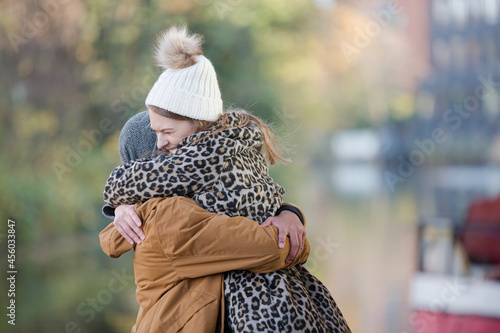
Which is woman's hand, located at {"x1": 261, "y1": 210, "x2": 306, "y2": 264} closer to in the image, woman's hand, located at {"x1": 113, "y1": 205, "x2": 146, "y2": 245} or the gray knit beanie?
woman's hand, located at {"x1": 113, "y1": 205, "x2": 146, "y2": 245}

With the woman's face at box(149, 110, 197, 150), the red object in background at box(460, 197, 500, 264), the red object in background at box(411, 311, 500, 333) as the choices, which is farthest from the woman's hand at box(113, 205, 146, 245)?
the red object in background at box(460, 197, 500, 264)

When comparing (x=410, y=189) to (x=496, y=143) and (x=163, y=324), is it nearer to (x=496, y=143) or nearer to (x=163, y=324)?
(x=496, y=143)

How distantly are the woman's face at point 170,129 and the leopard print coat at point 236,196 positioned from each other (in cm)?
3

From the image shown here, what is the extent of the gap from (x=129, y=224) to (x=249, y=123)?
12.7 inches

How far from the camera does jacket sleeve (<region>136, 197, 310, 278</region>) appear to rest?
3.57ft

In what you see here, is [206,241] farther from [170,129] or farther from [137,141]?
[137,141]

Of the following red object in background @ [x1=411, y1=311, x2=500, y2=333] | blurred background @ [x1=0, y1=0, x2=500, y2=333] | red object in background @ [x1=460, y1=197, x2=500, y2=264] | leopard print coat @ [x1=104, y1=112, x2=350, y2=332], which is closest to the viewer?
leopard print coat @ [x1=104, y1=112, x2=350, y2=332]

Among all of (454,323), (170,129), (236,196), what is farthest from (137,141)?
(454,323)

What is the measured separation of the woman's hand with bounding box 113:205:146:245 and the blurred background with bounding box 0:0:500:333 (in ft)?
6.62

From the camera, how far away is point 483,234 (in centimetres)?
318

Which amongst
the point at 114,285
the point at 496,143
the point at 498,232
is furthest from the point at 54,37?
the point at 498,232

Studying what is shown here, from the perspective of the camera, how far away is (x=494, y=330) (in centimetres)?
261

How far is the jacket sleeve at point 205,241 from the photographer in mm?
1088

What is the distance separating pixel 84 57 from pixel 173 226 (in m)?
6.20
